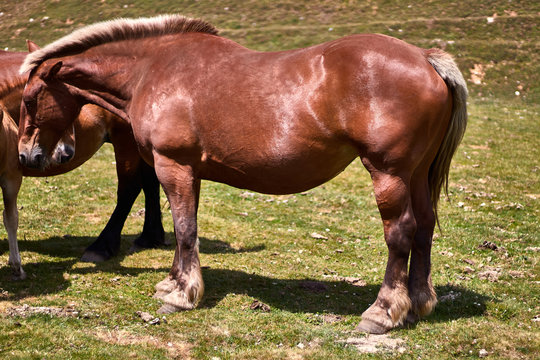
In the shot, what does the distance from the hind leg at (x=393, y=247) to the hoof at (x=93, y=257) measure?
13.9ft

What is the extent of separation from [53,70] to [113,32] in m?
0.87

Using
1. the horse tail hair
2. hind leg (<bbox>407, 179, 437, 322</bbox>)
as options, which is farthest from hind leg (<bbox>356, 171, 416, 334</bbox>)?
the horse tail hair

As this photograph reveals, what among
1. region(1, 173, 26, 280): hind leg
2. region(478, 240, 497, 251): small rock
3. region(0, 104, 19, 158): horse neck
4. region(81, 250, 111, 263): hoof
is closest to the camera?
region(0, 104, 19, 158): horse neck

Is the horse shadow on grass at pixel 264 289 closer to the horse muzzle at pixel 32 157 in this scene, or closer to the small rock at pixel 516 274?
the small rock at pixel 516 274

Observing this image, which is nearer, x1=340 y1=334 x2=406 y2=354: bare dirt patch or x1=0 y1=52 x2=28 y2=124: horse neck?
x1=340 y1=334 x2=406 y2=354: bare dirt patch

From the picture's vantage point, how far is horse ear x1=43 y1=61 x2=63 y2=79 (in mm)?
7336

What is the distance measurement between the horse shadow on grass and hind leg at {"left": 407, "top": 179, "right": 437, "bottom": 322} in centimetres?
20

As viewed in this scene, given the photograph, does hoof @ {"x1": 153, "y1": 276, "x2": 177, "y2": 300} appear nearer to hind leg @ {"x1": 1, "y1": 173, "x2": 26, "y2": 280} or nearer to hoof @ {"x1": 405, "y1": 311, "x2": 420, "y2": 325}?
hind leg @ {"x1": 1, "y1": 173, "x2": 26, "y2": 280}

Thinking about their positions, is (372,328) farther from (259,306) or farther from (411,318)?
(259,306)

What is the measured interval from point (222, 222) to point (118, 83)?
462cm

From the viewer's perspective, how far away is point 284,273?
8961 millimetres

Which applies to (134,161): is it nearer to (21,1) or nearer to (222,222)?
(222,222)

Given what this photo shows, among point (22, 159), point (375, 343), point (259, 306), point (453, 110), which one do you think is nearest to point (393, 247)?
point (375, 343)

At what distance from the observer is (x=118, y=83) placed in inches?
300
